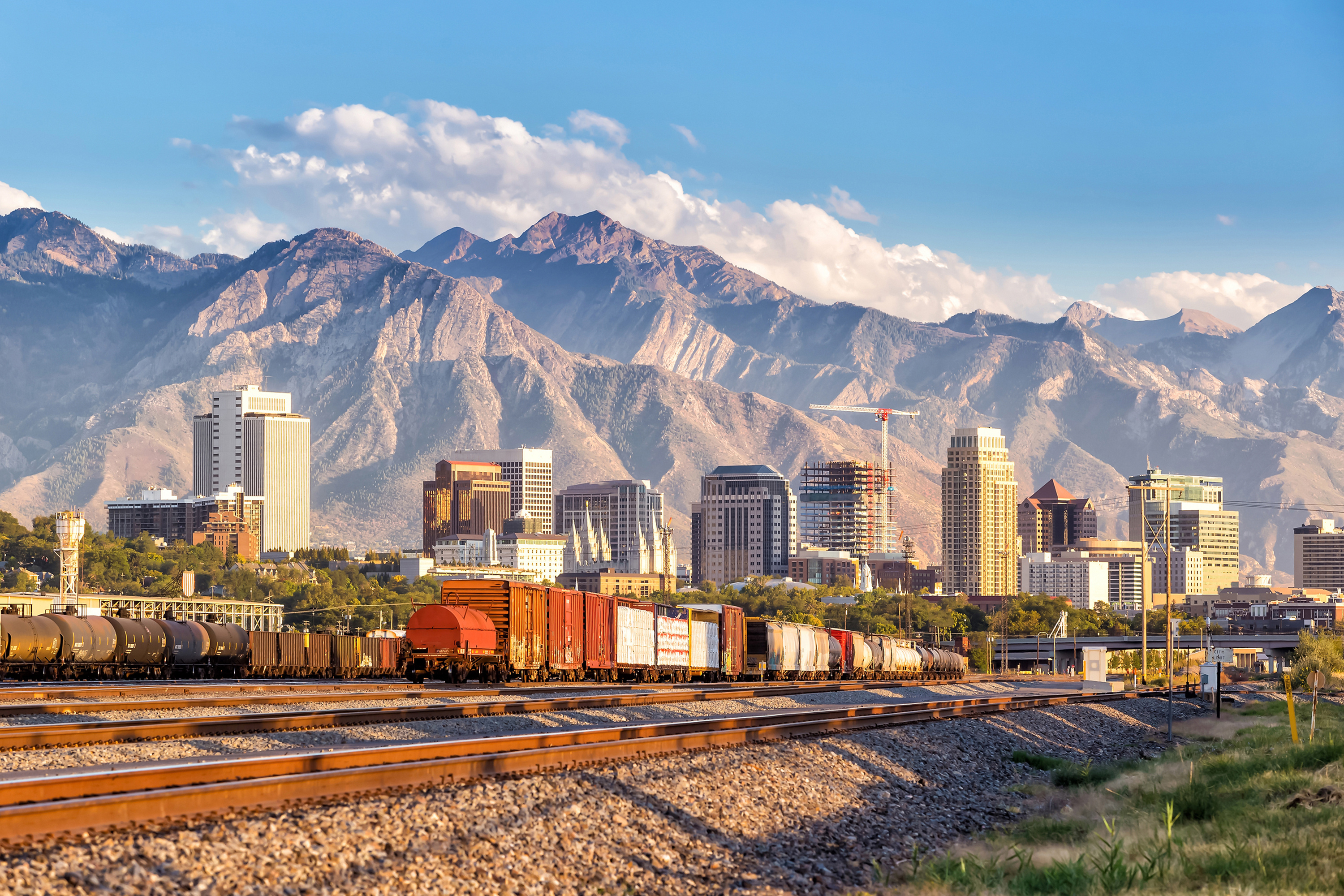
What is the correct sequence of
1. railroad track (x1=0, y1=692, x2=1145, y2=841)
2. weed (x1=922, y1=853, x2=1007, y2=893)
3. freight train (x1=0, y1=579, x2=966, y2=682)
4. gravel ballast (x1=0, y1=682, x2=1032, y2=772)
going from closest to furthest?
Result: railroad track (x1=0, y1=692, x2=1145, y2=841), weed (x1=922, y1=853, x2=1007, y2=893), gravel ballast (x1=0, y1=682, x2=1032, y2=772), freight train (x1=0, y1=579, x2=966, y2=682)

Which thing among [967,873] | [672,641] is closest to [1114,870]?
[967,873]

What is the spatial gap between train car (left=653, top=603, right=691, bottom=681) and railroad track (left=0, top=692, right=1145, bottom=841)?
117 ft

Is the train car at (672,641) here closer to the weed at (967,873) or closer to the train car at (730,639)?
the train car at (730,639)

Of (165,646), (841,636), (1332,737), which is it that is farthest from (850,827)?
(841,636)

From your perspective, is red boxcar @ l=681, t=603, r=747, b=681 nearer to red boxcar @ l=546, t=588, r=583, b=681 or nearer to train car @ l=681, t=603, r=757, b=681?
train car @ l=681, t=603, r=757, b=681

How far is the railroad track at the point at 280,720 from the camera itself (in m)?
24.3

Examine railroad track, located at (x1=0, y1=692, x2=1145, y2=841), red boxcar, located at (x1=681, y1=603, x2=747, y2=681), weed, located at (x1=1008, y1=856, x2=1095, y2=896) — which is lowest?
red boxcar, located at (x1=681, y1=603, x2=747, y2=681)

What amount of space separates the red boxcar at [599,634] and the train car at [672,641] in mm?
3872

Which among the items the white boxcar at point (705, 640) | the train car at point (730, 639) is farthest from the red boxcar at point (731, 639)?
the white boxcar at point (705, 640)

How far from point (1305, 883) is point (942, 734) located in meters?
19.8

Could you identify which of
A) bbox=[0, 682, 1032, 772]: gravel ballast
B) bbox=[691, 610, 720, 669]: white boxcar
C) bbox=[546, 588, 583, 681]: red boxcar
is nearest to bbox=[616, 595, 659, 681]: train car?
bbox=[546, 588, 583, 681]: red boxcar

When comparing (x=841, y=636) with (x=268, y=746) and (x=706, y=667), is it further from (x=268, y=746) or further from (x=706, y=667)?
(x=268, y=746)

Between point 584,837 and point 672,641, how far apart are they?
4977 cm

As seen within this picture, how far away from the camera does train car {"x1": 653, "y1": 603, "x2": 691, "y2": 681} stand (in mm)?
65000
